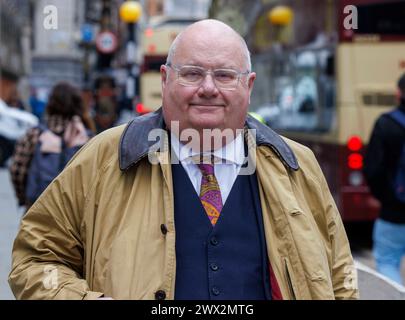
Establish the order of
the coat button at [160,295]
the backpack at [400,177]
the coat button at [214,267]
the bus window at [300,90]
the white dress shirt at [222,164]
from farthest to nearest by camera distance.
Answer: the bus window at [300,90] < the backpack at [400,177] < the white dress shirt at [222,164] < the coat button at [214,267] < the coat button at [160,295]

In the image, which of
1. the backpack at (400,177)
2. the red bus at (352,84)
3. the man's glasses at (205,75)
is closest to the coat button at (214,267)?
the man's glasses at (205,75)

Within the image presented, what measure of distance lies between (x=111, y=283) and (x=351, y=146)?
25.2ft

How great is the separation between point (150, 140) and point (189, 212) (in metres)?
0.25

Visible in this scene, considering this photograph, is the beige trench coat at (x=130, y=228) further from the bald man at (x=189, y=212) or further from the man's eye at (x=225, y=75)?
the man's eye at (x=225, y=75)

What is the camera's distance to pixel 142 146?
270cm

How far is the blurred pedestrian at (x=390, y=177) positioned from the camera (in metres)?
6.41

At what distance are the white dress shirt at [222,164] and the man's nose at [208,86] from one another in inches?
7.2

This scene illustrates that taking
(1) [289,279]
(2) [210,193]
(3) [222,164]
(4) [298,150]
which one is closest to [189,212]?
(2) [210,193]

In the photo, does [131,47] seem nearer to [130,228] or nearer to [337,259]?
[337,259]

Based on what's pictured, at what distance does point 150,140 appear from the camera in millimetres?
2764

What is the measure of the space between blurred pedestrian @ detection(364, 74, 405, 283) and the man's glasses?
389 cm

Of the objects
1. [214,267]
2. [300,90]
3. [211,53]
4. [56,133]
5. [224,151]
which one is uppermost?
[211,53]

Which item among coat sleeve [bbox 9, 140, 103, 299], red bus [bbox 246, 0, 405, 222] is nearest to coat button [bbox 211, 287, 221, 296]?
coat sleeve [bbox 9, 140, 103, 299]

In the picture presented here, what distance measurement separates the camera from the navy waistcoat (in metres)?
2.63
